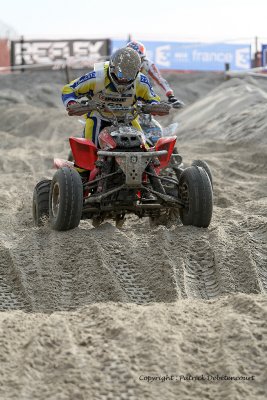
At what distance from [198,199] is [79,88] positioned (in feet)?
5.20

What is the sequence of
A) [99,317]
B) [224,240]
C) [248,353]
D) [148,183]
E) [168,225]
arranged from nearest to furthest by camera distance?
[248,353] → [99,317] → [224,240] → [148,183] → [168,225]

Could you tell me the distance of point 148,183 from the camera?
22.3ft

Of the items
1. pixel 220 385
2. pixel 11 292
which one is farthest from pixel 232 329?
pixel 11 292

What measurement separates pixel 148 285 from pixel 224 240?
1.05 metres

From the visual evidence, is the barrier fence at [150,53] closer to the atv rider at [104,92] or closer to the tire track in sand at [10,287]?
the atv rider at [104,92]

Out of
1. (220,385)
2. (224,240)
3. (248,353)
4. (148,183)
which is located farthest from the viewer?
(148,183)

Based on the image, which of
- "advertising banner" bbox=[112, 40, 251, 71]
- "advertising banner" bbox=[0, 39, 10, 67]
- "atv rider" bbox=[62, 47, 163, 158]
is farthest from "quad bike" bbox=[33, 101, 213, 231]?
"advertising banner" bbox=[0, 39, 10, 67]

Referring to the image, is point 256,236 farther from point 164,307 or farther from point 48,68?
point 48,68

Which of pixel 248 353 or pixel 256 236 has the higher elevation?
pixel 248 353

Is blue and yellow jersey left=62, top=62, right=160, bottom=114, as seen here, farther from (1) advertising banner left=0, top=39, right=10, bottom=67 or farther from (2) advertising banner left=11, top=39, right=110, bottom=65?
(1) advertising banner left=0, top=39, right=10, bottom=67

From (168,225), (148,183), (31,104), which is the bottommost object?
(31,104)

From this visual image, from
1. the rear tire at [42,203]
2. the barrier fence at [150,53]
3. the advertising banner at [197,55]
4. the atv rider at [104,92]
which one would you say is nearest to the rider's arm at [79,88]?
the atv rider at [104,92]

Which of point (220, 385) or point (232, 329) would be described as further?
point (232, 329)

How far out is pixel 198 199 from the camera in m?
6.49
